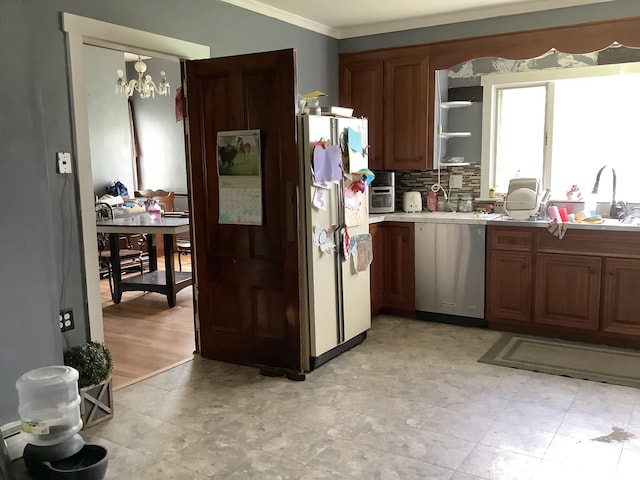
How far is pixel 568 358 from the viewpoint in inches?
150

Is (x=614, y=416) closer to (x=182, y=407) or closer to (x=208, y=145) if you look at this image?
(x=182, y=407)

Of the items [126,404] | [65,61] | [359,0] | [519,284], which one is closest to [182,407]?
[126,404]

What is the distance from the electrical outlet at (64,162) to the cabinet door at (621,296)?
3477 mm

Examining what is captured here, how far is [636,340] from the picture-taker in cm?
395

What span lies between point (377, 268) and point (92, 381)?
250 cm

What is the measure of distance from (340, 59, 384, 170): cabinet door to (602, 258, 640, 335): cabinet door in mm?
2031

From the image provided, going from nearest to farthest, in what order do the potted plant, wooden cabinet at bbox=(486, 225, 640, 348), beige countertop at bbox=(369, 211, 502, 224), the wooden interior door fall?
the potted plant
the wooden interior door
wooden cabinet at bbox=(486, 225, 640, 348)
beige countertop at bbox=(369, 211, 502, 224)

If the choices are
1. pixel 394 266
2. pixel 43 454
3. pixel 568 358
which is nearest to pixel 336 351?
pixel 394 266

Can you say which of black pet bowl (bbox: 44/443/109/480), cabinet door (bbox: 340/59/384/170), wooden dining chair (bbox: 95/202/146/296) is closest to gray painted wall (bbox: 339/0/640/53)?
cabinet door (bbox: 340/59/384/170)

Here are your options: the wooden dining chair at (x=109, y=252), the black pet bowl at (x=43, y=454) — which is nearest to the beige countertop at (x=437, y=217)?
the wooden dining chair at (x=109, y=252)

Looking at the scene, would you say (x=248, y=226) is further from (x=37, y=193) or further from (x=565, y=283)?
(x=565, y=283)

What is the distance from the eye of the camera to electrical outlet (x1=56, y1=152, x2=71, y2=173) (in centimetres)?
296

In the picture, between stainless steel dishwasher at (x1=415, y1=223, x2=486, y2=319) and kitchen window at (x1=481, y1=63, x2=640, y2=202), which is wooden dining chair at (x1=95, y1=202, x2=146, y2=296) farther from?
kitchen window at (x1=481, y1=63, x2=640, y2=202)

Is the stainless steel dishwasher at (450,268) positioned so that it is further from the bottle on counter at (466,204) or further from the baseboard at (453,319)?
the bottle on counter at (466,204)
